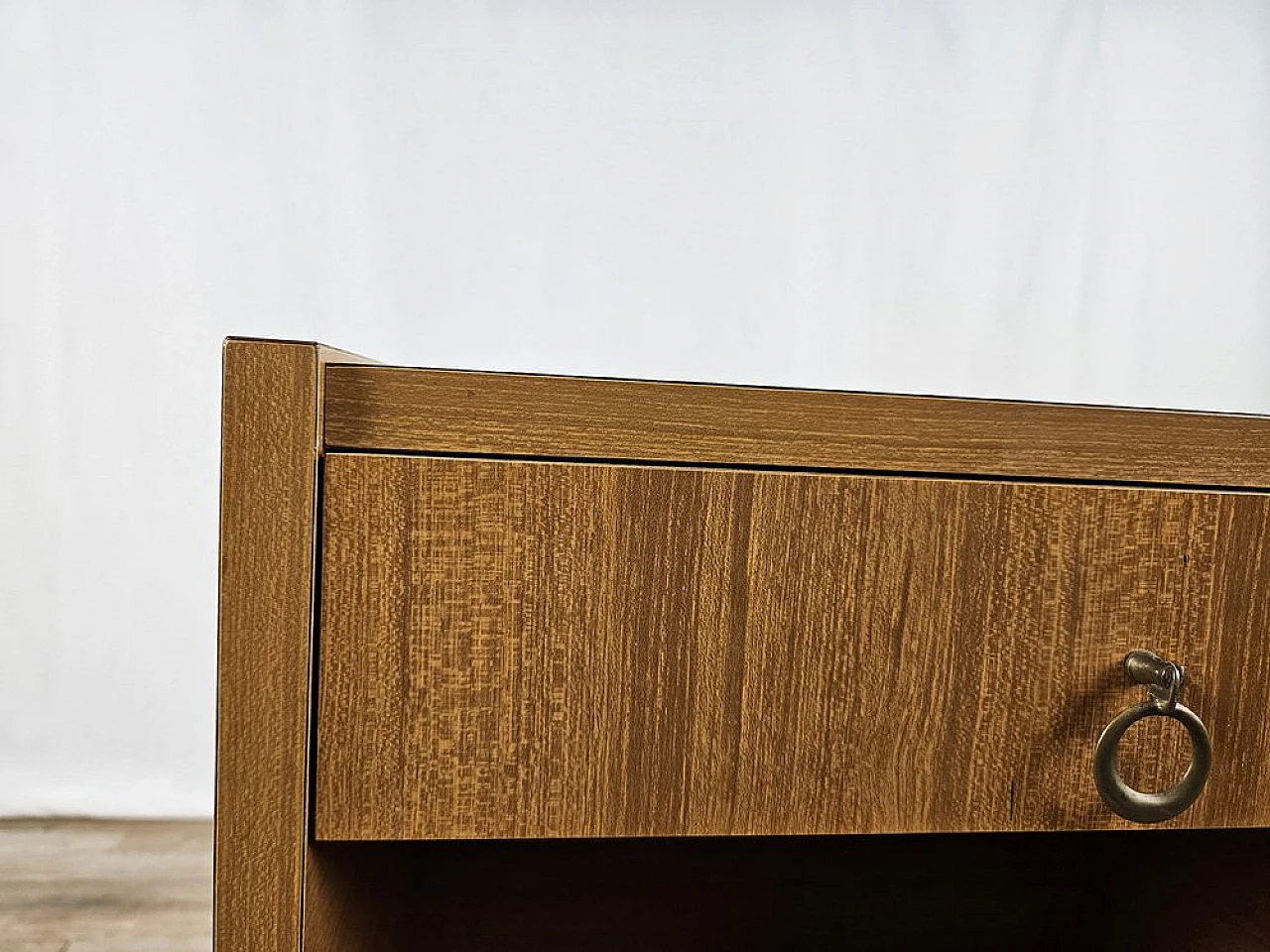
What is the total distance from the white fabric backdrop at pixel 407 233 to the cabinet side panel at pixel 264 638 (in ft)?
3.87

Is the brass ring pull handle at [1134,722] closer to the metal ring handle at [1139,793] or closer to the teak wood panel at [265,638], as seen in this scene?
the metal ring handle at [1139,793]

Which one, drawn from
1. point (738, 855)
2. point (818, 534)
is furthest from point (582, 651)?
point (738, 855)

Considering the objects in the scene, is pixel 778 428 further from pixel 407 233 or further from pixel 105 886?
pixel 407 233

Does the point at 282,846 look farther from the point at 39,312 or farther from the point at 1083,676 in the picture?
the point at 39,312

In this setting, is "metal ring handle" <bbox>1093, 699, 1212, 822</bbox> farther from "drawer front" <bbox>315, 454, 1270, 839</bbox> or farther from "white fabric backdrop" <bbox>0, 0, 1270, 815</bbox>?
"white fabric backdrop" <bbox>0, 0, 1270, 815</bbox>

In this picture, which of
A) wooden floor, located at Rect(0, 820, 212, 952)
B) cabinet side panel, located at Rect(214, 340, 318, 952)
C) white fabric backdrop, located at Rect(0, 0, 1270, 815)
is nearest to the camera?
cabinet side panel, located at Rect(214, 340, 318, 952)

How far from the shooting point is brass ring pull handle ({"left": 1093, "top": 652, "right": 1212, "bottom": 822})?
40cm

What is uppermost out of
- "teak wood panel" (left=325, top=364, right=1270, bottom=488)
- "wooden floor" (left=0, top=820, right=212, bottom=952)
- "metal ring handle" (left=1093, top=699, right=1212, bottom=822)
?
"teak wood panel" (left=325, top=364, right=1270, bottom=488)

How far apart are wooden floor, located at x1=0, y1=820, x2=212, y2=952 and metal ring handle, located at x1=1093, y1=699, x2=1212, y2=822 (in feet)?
2.68

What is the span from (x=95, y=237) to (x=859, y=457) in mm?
1392

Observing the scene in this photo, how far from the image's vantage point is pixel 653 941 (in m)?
0.74

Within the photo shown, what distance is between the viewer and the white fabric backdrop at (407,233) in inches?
59.7

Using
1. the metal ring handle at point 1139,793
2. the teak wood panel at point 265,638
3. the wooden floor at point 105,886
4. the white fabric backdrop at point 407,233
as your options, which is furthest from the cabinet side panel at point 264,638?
the white fabric backdrop at point 407,233

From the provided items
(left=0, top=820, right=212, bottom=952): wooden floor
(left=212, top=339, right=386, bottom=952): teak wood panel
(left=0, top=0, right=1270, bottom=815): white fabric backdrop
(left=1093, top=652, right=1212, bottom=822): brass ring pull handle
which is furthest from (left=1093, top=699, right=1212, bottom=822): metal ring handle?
(left=0, top=0, right=1270, bottom=815): white fabric backdrop
